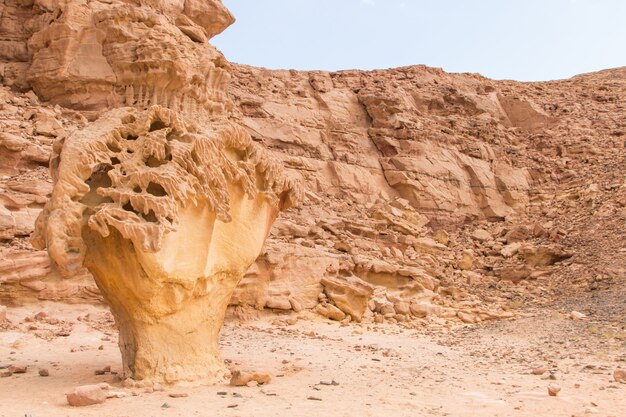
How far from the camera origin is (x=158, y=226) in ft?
20.1

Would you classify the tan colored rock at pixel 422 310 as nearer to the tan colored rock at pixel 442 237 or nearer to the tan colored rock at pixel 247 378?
the tan colored rock at pixel 442 237

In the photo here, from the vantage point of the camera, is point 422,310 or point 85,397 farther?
point 422,310

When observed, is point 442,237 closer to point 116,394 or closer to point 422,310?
point 422,310

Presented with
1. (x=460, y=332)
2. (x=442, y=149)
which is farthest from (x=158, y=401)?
(x=442, y=149)

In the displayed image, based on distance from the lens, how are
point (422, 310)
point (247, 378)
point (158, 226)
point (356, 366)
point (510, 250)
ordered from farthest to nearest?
point (510, 250) → point (422, 310) → point (356, 366) → point (247, 378) → point (158, 226)

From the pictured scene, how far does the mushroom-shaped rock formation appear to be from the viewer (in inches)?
245

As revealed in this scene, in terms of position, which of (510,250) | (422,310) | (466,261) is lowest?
(422,310)

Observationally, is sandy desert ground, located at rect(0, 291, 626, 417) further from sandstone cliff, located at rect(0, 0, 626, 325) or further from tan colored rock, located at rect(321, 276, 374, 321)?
sandstone cliff, located at rect(0, 0, 626, 325)

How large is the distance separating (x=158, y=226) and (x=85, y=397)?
5.41 feet

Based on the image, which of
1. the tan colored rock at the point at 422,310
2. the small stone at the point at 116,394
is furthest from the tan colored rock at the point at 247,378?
the tan colored rock at the point at 422,310

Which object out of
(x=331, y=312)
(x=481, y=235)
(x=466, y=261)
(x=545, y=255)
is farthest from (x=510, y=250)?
(x=331, y=312)

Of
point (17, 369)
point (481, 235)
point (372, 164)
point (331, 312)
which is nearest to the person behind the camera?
point (17, 369)

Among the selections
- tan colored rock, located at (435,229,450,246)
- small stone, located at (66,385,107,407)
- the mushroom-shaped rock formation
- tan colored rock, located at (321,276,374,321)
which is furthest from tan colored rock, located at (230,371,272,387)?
tan colored rock, located at (435,229,450,246)

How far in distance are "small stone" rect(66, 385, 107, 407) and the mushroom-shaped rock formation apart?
2.86 ft
